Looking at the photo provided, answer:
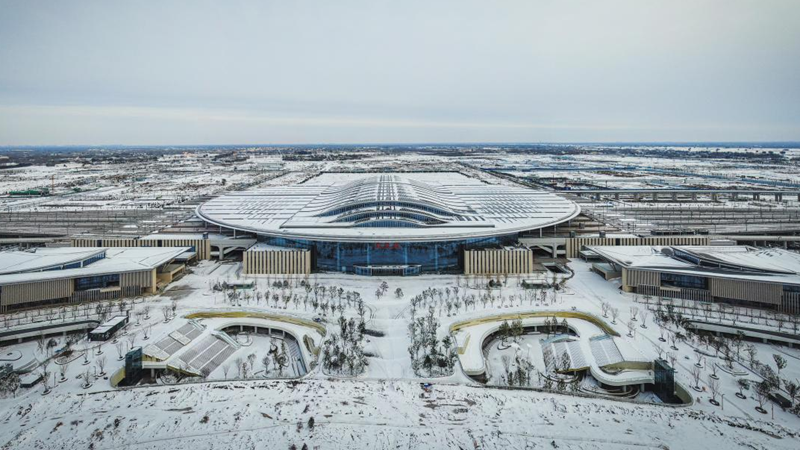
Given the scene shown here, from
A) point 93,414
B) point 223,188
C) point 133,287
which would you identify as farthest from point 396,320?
point 223,188

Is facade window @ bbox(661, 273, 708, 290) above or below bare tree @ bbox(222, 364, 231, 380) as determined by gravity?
above

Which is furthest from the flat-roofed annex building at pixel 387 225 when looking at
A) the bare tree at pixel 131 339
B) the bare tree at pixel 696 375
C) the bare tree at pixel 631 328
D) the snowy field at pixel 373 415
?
the bare tree at pixel 696 375

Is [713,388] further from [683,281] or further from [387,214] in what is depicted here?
[387,214]

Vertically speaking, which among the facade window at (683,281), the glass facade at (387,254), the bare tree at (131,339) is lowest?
the bare tree at (131,339)

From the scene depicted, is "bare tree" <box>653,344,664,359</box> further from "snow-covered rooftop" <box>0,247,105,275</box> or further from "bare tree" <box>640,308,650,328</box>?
"snow-covered rooftop" <box>0,247,105,275</box>

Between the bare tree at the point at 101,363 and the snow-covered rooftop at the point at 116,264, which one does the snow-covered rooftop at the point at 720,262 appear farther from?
the snow-covered rooftop at the point at 116,264

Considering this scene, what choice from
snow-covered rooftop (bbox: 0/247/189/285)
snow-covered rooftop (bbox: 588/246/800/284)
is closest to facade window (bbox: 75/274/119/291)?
snow-covered rooftop (bbox: 0/247/189/285)

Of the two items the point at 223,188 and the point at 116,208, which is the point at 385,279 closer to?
the point at 116,208

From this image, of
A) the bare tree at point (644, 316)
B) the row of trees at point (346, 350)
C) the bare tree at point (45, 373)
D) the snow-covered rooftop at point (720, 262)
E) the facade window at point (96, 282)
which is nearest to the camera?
the bare tree at point (45, 373)
